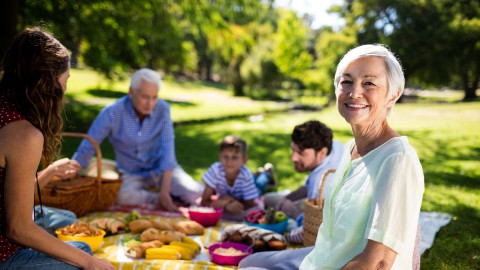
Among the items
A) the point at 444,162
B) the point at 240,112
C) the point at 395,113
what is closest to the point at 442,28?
the point at 395,113

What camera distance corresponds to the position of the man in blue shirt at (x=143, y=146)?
5262 mm

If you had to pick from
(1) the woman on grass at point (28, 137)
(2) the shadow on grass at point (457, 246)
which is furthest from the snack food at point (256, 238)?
(1) the woman on grass at point (28, 137)

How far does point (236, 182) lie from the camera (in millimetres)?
5301

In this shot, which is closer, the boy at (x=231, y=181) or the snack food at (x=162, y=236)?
the snack food at (x=162, y=236)

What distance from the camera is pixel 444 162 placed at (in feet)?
28.4

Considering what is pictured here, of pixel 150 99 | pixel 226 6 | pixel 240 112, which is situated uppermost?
pixel 226 6

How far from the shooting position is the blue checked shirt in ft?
17.7

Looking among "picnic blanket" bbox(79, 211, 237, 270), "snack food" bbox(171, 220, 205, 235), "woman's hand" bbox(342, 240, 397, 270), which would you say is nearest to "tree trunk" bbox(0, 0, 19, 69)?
"picnic blanket" bbox(79, 211, 237, 270)

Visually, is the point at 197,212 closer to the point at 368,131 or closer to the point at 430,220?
the point at 430,220

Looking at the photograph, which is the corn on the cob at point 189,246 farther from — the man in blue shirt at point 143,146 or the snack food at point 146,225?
the man in blue shirt at point 143,146

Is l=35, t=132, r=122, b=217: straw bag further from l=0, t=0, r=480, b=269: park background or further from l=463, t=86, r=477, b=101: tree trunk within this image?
l=463, t=86, r=477, b=101: tree trunk

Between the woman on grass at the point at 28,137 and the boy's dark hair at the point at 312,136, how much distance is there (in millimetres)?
2591

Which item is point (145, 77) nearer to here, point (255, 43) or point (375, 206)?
point (375, 206)

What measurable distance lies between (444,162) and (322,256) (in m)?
7.26
